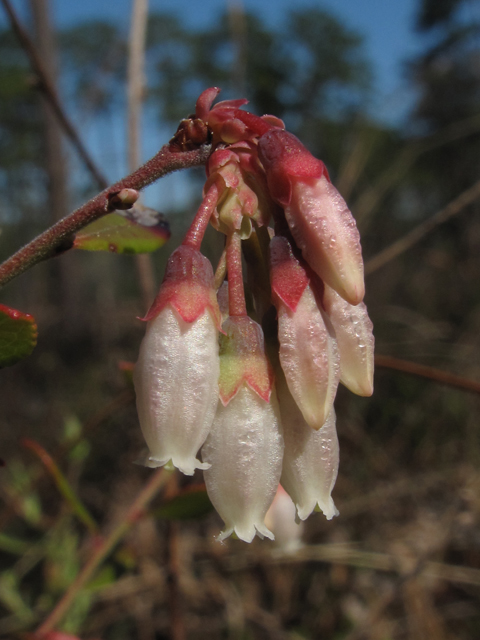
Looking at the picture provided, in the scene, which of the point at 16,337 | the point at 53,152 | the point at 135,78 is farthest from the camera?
the point at 53,152

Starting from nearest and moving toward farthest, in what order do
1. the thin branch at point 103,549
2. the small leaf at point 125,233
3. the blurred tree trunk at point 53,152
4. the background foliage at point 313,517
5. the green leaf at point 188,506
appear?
the small leaf at point 125,233, the green leaf at point 188,506, the thin branch at point 103,549, the background foliage at point 313,517, the blurred tree trunk at point 53,152

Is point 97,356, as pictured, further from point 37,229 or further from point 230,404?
point 230,404

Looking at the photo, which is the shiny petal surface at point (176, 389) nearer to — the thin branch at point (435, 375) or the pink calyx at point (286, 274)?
the pink calyx at point (286, 274)

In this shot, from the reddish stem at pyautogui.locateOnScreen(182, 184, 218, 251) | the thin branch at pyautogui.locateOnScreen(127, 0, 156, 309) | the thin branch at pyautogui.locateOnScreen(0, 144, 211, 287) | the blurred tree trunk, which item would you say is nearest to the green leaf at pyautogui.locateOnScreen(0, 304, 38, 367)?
the thin branch at pyautogui.locateOnScreen(0, 144, 211, 287)

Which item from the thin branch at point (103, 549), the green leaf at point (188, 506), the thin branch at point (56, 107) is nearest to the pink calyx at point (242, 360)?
the green leaf at point (188, 506)

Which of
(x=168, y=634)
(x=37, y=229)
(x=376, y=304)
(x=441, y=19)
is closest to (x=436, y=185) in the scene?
(x=441, y=19)

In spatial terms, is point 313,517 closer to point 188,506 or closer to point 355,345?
point 188,506

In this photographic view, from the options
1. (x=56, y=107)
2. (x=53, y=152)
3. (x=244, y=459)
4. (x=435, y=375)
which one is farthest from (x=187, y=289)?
(x=53, y=152)
